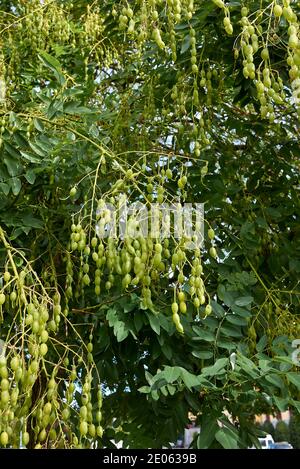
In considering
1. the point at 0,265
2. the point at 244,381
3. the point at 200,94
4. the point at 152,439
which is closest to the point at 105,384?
the point at 152,439

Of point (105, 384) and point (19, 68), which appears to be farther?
point (19, 68)

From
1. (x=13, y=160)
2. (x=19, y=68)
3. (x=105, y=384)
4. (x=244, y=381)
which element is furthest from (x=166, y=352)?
(x=19, y=68)

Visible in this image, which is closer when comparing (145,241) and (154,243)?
(145,241)

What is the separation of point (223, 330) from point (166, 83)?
Result: 117 cm

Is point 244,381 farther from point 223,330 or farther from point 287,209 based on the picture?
point 287,209

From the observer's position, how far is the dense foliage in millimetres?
1804

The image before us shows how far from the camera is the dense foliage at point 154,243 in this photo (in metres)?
Answer: 1.80

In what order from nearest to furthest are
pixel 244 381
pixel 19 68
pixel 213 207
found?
pixel 244 381, pixel 213 207, pixel 19 68

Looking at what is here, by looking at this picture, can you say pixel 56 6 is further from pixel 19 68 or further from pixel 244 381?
pixel 244 381

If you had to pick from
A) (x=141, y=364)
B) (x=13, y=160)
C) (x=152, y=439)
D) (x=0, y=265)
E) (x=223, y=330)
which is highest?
(x=13, y=160)

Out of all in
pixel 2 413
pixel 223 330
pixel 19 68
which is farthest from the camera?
pixel 19 68

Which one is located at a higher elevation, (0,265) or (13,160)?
(13,160)

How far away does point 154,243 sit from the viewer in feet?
6.57

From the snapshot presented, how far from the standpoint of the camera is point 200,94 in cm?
260
